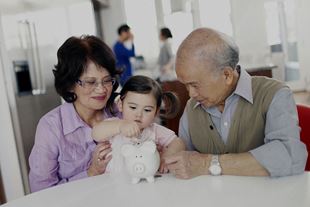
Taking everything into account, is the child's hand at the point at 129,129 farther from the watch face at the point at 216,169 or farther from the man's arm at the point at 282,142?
the man's arm at the point at 282,142

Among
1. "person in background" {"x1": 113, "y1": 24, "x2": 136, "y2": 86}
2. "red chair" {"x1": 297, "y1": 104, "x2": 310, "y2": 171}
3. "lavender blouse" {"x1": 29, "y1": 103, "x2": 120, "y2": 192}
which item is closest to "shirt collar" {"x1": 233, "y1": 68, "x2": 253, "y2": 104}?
"red chair" {"x1": 297, "y1": 104, "x2": 310, "y2": 171}

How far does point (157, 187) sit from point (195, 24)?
18.8 ft

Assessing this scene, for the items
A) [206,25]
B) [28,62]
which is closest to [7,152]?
[28,62]

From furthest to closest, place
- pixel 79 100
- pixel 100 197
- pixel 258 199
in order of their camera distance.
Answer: pixel 79 100 < pixel 100 197 < pixel 258 199

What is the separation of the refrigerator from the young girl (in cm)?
126

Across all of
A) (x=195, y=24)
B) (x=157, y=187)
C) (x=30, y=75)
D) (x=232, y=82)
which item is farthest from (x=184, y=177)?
(x=195, y=24)

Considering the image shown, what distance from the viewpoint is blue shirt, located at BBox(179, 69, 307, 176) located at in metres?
1.09

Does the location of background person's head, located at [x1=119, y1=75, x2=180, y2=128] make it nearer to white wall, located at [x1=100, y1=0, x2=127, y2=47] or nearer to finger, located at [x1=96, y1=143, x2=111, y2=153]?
finger, located at [x1=96, y1=143, x2=111, y2=153]

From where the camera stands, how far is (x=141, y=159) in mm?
1134

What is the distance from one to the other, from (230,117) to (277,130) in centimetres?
20

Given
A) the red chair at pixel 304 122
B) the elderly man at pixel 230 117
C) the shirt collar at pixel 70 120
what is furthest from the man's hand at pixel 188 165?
the shirt collar at pixel 70 120

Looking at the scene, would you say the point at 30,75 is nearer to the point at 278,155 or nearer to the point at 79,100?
the point at 79,100

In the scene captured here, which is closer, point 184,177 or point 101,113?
point 184,177

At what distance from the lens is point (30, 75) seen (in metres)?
2.68
